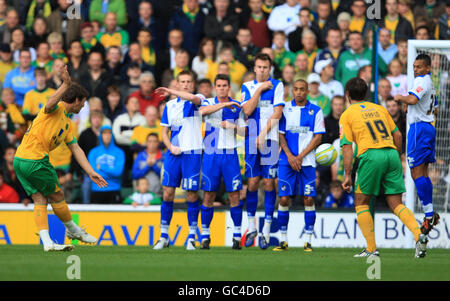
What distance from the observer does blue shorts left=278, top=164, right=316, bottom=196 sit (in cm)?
1205

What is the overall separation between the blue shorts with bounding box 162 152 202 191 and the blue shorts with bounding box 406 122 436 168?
317 cm

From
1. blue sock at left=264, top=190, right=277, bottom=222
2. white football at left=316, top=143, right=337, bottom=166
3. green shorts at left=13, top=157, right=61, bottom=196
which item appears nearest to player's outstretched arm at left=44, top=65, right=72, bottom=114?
green shorts at left=13, top=157, right=61, bottom=196

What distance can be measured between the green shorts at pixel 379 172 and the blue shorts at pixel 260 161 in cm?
217

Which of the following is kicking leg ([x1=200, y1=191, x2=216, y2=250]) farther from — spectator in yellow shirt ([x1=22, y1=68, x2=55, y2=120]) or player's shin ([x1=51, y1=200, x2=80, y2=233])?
spectator in yellow shirt ([x1=22, y1=68, x2=55, y2=120])

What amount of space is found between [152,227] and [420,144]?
5.34 meters

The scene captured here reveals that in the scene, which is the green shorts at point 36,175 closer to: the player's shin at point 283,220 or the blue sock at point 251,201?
the blue sock at point 251,201

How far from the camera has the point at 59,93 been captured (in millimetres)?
10117

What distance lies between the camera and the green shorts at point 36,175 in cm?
1053

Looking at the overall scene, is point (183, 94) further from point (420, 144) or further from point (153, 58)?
point (153, 58)

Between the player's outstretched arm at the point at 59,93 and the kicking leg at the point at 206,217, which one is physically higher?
the player's outstretched arm at the point at 59,93

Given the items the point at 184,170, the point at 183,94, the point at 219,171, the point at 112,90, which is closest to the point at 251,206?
the point at 219,171

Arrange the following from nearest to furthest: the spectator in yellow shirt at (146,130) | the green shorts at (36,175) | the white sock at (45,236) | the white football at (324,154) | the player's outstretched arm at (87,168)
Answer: the green shorts at (36,175) < the white sock at (45,236) < the player's outstretched arm at (87,168) < the white football at (324,154) < the spectator in yellow shirt at (146,130)

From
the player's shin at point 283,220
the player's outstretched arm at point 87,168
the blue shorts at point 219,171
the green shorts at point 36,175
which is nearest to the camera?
the green shorts at point 36,175

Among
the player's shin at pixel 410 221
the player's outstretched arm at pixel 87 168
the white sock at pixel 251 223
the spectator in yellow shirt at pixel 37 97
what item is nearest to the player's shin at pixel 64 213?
the player's outstretched arm at pixel 87 168
